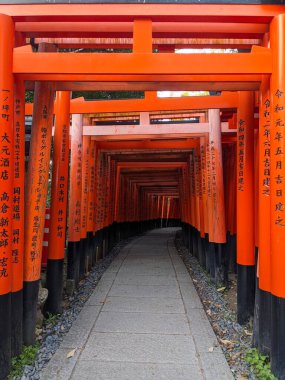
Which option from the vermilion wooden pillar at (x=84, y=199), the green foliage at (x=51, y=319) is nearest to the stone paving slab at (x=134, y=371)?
the green foliage at (x=51, y=319)

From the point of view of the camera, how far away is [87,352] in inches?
155

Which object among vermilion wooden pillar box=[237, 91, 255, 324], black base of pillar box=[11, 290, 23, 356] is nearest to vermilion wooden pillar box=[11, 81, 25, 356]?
black base of pillar box=[11, 290, 23, 356]

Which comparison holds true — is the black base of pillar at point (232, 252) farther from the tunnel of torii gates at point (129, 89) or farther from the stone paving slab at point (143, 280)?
the tunnel of torii gates at point (129, 89)

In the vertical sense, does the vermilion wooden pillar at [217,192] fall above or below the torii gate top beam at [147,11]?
below

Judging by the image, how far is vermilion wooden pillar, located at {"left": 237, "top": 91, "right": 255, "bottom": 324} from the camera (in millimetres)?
4879

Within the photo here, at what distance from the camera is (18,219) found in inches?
148

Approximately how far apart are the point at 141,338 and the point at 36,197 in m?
2.02

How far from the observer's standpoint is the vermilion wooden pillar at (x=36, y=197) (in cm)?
423

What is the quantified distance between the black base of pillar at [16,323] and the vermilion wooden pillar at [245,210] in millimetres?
2774

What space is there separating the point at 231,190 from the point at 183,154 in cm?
278

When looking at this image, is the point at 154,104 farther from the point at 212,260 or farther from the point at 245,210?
the point at 212,260

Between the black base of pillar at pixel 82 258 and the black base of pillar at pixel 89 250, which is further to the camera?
the black base of pillar at pixel 89 250

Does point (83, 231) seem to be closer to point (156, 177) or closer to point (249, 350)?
point (249, 350)

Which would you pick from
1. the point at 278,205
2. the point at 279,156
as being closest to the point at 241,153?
the point at 279,156
